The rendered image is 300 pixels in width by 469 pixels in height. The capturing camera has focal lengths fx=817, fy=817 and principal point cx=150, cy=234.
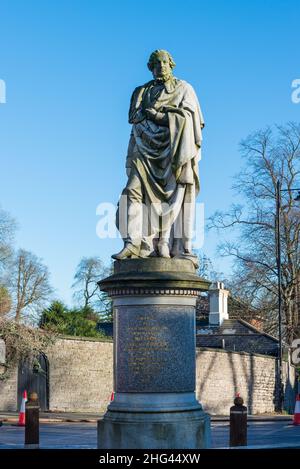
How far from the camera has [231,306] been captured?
48656 mm

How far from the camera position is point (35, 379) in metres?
27.8

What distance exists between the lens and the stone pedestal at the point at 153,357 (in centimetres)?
981

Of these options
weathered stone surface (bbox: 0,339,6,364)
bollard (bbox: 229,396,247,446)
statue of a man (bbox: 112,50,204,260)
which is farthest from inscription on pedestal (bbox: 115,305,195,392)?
weathered stone surface (bbox: 0,339,6,364)

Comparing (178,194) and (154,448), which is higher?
(178,194)

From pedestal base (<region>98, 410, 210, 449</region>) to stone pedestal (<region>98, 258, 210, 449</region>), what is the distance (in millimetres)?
11

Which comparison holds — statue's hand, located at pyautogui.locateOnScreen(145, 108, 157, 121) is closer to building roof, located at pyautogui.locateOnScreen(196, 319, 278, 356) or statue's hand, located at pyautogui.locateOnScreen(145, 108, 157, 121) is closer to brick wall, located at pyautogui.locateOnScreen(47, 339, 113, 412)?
brick wall, located at pyautogui.locateOnScreen(47, 339, 113, 412)

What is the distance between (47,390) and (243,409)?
1670 cm

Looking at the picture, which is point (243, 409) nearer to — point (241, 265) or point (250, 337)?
point (241, 265)

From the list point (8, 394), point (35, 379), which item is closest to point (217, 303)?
point (35, 379)

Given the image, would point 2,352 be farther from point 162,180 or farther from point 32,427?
point 162,180

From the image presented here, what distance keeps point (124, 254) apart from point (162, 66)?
271 cm

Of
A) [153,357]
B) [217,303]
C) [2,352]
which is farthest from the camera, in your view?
[217,303]

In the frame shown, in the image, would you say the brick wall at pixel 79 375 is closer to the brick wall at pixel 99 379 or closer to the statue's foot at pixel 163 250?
the brick wall at pixel 99 379
